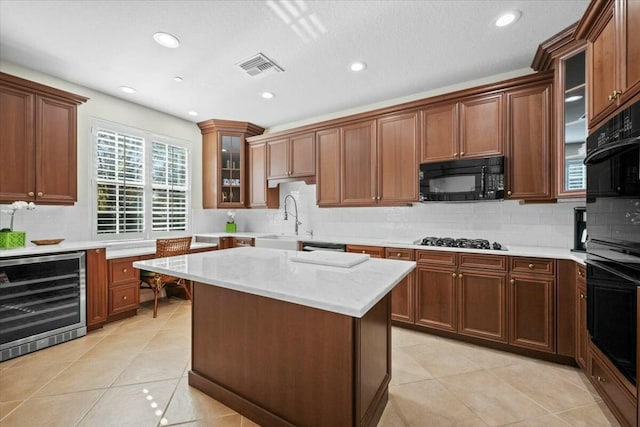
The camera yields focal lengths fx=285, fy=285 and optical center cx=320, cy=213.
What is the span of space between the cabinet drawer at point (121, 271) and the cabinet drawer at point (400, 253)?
3.01m

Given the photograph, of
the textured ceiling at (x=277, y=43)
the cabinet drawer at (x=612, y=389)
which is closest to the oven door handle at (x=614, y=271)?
the cabinet drawer at (x=612, y=389)

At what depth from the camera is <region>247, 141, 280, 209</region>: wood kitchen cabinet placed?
4.63m

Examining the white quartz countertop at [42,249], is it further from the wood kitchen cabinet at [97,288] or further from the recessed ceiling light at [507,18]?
the recessed ceiling light at [507,18]

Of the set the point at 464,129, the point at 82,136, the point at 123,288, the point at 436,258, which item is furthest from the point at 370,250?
the point at 82,136

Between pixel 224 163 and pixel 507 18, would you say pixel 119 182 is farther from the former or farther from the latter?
pixel 507 18

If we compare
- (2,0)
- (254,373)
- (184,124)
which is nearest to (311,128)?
(184,124)

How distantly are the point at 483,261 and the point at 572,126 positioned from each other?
1.34 meters

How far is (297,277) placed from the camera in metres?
1.52

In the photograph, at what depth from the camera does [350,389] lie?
1.34m

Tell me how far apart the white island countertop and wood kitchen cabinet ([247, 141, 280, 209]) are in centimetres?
253

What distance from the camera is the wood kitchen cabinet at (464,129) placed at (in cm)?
287

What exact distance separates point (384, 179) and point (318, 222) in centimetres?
133

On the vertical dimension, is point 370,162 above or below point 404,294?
Result: above

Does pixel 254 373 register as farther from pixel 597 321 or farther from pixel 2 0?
pixel 2 0
